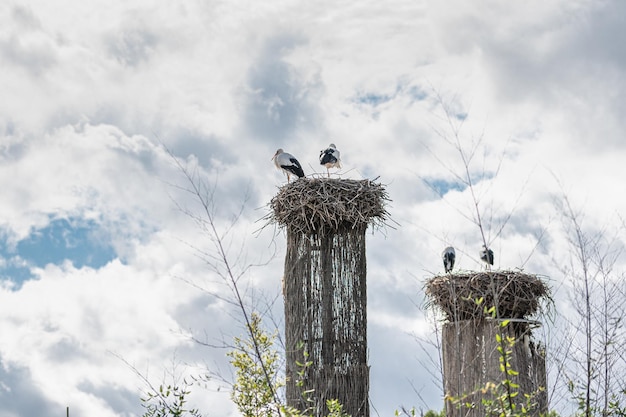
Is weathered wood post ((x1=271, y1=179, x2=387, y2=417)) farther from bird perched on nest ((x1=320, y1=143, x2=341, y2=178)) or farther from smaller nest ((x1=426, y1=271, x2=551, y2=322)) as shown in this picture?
bird perched on nest ((x1=320, y1=143, x2=341, y2=178))

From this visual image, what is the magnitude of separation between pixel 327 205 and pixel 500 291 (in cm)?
218

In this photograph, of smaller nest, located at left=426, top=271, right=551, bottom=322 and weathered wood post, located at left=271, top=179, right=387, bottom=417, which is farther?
smaller nest, located at left=426, top=271, right=551, bottom=322

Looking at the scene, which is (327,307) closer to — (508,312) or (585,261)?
(508,312)

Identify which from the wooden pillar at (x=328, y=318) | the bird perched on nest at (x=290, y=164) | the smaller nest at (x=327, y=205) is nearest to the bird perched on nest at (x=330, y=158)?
the bird perched on nest at (x=290, y=164)

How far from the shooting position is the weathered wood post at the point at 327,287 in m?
7.57

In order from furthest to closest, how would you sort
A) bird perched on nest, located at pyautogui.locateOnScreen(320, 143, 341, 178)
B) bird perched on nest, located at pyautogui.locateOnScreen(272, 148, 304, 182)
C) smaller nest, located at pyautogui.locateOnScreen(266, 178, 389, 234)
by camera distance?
bird perched on nest, located at pyautogui.locateOnScreen(320, 143, 341, 178)
bird perched on nest, located at pyautogui.locateOnScreen(272, 148, 304, 182)
smaller nest, located at pyautogui.locateOnScreen(266, 178, 389, 234)

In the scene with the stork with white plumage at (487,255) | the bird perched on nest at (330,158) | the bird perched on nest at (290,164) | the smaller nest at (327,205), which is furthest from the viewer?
the bird perched on nest at (330,158)

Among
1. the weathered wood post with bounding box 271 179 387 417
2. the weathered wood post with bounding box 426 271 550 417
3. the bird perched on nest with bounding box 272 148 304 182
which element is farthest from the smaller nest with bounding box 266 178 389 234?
the weathered wood post with bounding box 426 271 550 417

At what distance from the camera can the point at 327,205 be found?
795cm

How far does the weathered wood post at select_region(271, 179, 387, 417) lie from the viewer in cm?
757

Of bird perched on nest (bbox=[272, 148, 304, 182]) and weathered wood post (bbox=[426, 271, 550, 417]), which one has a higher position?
bird perched on nest (bbox=[272, 148, 304, 182])

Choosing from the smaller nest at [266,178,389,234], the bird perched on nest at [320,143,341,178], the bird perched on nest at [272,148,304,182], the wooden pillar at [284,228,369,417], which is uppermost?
the bird perched on nest at [320,143,341,178]

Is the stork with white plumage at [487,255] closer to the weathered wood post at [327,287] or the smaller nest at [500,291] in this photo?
the smaller nest at [500,291]

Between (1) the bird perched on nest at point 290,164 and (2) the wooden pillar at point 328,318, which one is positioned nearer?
(2) the wooden pillar at point 328,318
